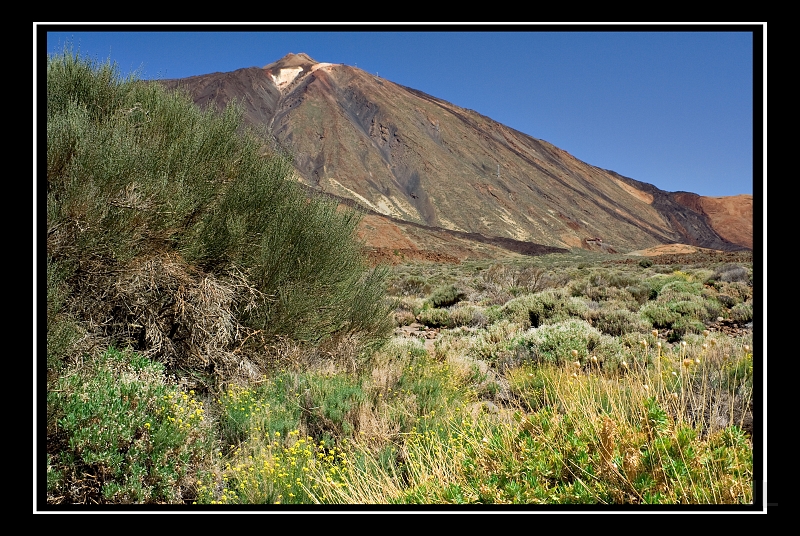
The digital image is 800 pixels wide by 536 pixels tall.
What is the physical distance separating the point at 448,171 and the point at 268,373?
95129mm

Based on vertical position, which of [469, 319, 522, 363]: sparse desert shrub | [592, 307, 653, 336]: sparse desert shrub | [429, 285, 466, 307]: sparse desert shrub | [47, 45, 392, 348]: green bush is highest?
[47, 45, 392, 348]: green bush

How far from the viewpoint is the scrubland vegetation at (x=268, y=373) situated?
245 centimetres

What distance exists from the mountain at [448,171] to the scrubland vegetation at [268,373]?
55332 millimetres

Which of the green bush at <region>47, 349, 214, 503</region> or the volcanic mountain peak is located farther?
the volcanic mountain peak

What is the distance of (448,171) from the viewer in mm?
97438

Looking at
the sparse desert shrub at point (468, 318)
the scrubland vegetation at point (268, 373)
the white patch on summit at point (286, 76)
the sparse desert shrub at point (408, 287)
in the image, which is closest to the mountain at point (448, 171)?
the white patch on summit at point (286, 76)

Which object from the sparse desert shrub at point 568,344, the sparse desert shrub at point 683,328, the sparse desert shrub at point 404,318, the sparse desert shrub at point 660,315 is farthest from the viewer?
the sparse desert shrub at point 404,318

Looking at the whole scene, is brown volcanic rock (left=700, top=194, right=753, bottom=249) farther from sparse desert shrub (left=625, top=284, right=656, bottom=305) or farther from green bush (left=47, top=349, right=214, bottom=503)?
green bush (left=47, top=349, right=214, bottom=503)

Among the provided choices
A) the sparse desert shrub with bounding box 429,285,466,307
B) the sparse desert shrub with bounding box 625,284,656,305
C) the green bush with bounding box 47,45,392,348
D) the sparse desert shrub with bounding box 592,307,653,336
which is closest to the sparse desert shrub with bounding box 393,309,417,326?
the sparse desert shrub with bounding box 429,285,466,307

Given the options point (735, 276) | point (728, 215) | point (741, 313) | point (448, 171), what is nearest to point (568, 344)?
point (741, 313)

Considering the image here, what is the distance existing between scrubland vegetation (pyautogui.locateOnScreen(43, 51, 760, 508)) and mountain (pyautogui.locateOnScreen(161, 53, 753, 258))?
55.3 m

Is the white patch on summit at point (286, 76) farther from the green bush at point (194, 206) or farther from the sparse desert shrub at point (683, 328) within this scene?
the green bush at point (194, 206)

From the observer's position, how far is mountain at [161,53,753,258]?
87125mm

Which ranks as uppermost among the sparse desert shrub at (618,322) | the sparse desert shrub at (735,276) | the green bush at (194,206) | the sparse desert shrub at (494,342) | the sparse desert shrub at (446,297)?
the green bush at (194,206)
